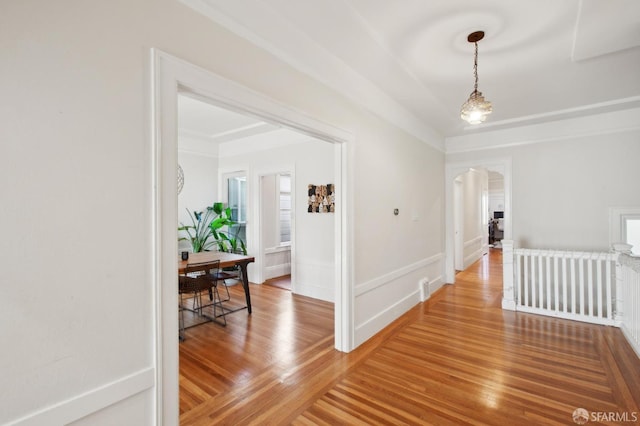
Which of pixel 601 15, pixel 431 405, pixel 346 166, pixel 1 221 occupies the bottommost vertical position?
pixel 431 405

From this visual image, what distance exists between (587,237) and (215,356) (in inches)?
210

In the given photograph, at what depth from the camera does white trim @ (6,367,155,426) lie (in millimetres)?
1180

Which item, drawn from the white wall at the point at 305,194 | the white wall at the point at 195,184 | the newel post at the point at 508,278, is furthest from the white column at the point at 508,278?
the white wall at the point at 195,184

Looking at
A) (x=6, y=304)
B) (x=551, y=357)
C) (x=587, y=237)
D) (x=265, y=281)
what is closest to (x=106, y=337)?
(x=6, y=304)

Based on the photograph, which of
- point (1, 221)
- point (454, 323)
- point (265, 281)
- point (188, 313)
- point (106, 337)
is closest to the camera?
point (1, 221)

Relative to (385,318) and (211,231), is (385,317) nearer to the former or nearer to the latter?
(385,318)

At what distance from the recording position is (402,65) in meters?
3.03

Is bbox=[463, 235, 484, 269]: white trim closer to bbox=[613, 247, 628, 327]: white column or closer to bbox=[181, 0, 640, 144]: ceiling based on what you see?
bbox=[613, 247, 628, 327]: white column

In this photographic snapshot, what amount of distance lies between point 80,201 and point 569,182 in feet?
19.3

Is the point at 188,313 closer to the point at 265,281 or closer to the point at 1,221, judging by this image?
the point at 265,281

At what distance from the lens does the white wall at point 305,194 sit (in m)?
4.79

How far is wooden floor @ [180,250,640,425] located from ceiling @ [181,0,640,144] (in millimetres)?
2602

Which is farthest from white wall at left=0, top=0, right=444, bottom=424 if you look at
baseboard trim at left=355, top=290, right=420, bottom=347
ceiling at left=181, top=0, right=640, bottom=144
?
baseboard trim at left=355, top=290, right=420, bottom=347

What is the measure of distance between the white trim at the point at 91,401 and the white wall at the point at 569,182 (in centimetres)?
545
